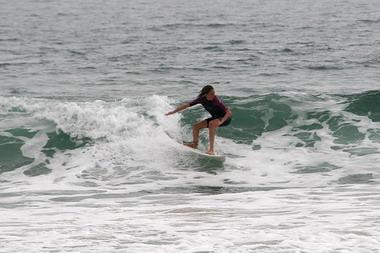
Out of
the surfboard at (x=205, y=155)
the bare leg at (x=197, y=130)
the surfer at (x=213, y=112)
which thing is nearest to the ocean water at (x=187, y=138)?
the surfboard at (x=205, y=155)

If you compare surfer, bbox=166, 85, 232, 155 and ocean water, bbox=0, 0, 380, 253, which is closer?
ocean water, bbox=0, 0, 380, 253

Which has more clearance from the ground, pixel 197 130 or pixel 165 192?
pixel 197 130

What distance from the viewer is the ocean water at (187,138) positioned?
29.3 ft

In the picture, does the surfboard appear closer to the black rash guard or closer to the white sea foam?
the white sea foam

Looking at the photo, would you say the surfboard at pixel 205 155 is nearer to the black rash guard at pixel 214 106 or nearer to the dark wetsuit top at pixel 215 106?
the dark wetsuit top at pixel 215 106

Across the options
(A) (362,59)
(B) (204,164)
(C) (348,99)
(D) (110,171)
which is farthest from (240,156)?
(A) (362,59)

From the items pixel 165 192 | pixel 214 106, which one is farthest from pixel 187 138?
pixel 165 192

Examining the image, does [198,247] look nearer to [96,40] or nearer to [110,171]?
[110,171]

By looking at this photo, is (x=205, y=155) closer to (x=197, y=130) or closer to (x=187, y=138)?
(x=197, y=130)

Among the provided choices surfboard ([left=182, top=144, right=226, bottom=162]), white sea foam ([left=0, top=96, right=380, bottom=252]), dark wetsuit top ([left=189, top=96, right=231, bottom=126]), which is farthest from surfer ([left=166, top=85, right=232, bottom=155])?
white sea foam ([left=0, top=96, right=380, bottom=252])

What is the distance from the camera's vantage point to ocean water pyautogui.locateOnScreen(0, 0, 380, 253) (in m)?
8.94

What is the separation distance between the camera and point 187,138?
56.9 ft

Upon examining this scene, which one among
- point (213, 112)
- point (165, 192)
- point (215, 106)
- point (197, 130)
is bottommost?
point (165, 192)

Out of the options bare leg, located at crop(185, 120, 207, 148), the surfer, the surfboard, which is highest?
the surfer
